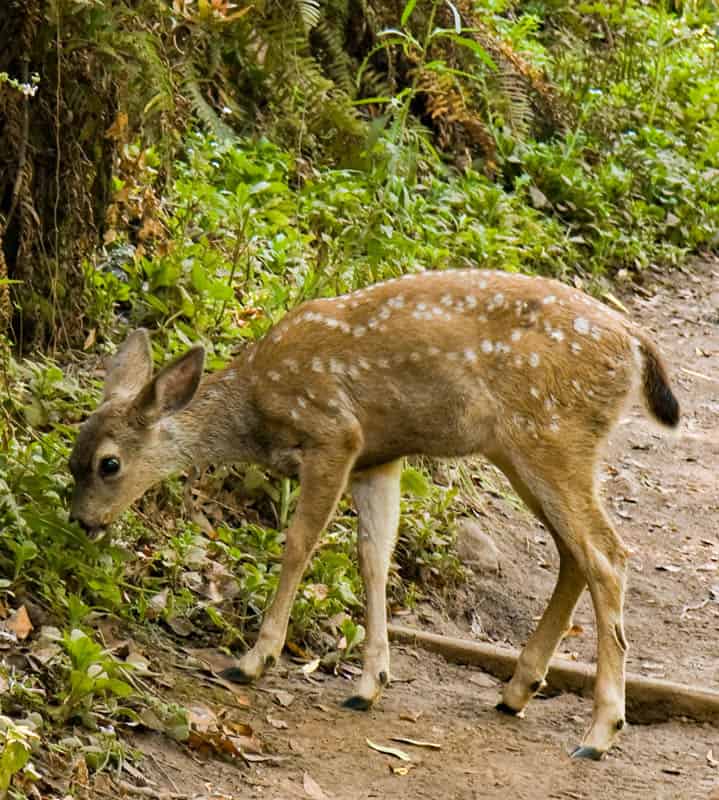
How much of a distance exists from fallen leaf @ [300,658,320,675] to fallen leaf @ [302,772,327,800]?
114 centimetres

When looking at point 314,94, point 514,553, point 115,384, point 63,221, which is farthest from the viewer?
point 314,94

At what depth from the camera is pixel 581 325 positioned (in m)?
6.31

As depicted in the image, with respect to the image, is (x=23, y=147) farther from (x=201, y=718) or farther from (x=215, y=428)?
(x=201, y=718)

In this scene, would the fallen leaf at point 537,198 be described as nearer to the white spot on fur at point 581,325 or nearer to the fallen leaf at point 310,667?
the white spot on fur at point 581,325

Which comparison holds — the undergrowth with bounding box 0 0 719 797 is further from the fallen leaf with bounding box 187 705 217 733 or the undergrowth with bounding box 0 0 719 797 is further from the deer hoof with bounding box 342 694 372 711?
the deer hoof with bounding box 342 694 372 711

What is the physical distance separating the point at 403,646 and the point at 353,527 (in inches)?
29.8

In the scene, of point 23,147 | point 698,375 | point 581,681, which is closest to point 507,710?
point 581,681

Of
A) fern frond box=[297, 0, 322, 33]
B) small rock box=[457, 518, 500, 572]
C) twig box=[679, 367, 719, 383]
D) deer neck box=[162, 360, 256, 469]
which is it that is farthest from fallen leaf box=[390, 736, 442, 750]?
twig box=[679, 367, 719, 383]

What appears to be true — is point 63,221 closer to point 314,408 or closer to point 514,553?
point 314,408

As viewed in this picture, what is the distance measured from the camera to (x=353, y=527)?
7570 millimetres

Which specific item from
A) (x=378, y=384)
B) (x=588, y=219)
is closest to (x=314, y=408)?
(x=378, y=384)

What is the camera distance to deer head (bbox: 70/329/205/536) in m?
6.34

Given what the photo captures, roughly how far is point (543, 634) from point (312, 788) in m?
1.49

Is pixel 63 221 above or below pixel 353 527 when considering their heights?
above
